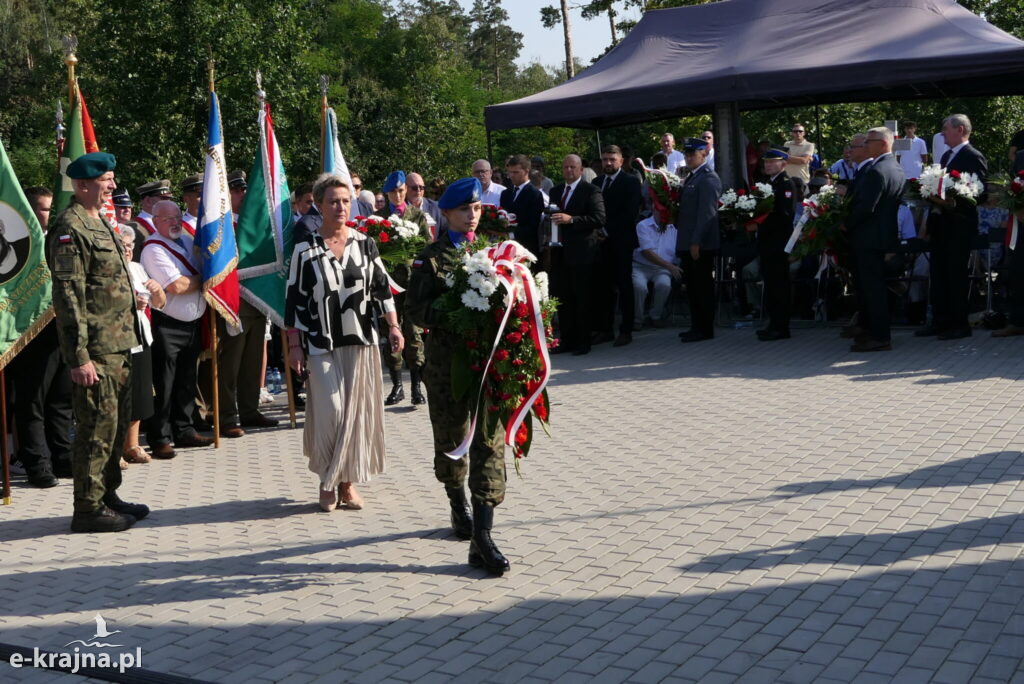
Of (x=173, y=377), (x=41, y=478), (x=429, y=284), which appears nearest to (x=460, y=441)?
(x=429, y=284)

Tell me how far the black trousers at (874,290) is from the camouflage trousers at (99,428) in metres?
8.01

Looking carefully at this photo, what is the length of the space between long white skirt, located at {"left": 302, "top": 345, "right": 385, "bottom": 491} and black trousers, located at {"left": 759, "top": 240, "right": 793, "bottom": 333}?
7187mm

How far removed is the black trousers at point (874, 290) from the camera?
12602mm

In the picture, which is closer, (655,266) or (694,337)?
(694,337)

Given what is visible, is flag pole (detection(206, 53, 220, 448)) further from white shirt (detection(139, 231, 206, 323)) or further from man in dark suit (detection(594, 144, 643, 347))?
man in dark suit (detection(594, 144, 643, 347))

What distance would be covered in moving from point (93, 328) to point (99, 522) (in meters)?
1.23

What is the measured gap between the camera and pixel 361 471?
7770 millimetres

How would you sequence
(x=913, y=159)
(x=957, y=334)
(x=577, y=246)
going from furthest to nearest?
(x=913, y=159) < (x=577, y=246) < (x=957, y=334)

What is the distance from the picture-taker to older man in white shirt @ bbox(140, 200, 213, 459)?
9773 millimetres

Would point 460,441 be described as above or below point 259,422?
above

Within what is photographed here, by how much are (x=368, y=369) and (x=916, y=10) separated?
1084 centimetres

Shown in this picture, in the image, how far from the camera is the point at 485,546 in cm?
630

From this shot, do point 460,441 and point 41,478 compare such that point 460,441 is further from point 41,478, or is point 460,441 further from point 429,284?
point 41,478

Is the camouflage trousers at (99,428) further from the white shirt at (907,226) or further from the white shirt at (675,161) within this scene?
the white shirt at (675,161)
